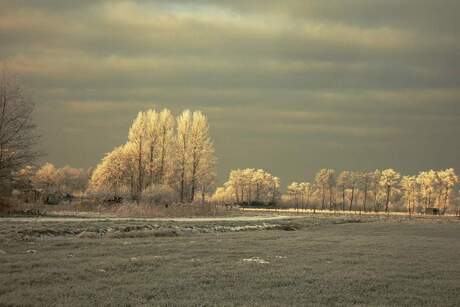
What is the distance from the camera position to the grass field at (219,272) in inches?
488

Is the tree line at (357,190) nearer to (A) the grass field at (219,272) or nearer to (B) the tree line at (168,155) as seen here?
(B) the tree line at (168,155)

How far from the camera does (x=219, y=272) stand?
15.6m

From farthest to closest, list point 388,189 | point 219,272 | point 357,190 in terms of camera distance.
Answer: point 357,190 < point 388,189 < point 219,272

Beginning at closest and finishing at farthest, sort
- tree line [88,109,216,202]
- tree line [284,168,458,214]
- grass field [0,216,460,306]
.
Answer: grass field [0,216,460,306]
tree line [88,109,216,202]
tree line [284,168,458,214]

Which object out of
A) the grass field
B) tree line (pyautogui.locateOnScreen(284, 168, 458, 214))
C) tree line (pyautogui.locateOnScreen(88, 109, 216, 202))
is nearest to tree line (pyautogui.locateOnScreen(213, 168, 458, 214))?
tree line (pyautogui.locateOnScreen(284, 168, 458, 214))

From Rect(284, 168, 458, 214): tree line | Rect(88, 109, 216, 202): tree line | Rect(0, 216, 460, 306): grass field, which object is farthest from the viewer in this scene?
Rect(284, 168, 458, 214): tree line

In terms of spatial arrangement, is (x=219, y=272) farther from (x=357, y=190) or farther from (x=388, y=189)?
(x=357, y=190)

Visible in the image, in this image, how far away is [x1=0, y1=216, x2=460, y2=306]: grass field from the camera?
40.6 feet

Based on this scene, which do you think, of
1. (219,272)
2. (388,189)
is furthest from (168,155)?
(219,272)

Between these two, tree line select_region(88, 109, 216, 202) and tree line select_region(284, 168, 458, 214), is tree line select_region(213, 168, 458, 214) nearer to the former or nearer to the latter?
tree line select_region(284, 168, 458, 214)

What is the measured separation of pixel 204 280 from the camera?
14320mm

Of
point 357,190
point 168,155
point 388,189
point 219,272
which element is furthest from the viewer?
point 357,190

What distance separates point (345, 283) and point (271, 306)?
148 inches

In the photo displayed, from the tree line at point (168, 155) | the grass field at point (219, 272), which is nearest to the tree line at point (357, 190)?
the tree line at point (168, 155)
